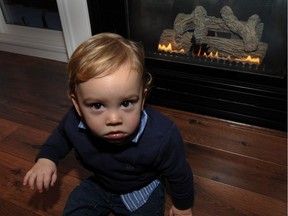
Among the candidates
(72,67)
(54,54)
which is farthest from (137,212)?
(54,54)

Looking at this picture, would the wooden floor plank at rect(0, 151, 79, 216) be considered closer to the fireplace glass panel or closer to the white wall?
the fireplace glass panel

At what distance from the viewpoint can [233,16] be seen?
1383 mm

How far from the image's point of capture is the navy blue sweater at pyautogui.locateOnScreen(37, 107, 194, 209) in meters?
0.78

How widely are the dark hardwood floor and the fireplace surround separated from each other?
0.30 feet

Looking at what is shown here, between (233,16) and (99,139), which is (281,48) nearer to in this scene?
(233,16)

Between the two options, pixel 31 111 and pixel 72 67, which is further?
pixel 31 111

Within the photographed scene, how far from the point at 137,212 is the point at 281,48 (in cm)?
96

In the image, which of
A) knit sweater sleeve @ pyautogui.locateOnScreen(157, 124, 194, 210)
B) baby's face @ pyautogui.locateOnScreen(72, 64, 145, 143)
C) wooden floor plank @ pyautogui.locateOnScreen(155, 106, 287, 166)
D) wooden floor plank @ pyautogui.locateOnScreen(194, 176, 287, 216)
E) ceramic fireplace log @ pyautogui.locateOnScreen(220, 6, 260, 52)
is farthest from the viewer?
ceramic fireplace log @ pyautogui.locateOnScreen(220, 6, 260, 52)

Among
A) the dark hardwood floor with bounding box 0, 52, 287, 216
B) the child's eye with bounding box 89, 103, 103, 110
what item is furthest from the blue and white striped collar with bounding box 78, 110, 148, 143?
the dark hardwood floor with bounding box 0, 52, 287, 216

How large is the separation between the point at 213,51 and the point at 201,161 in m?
0.56

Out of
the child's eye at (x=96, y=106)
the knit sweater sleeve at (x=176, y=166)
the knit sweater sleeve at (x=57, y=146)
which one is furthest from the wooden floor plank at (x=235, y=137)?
the child's eye at (x=96, y=106)

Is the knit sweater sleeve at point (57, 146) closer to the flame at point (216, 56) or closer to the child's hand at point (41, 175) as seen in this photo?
the child's hand at point (41, 175)

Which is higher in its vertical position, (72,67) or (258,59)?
(72,67)

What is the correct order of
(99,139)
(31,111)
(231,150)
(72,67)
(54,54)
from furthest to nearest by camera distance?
(54,54), (31,111), (231,150), (99,139), (72,67)
